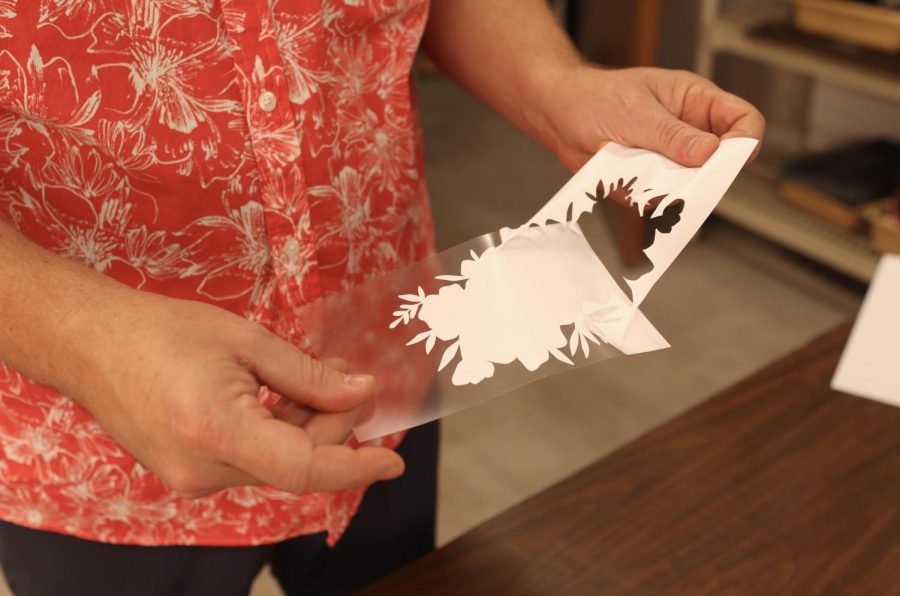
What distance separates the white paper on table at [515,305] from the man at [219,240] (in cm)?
4

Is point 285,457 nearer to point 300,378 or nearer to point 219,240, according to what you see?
point 300,378

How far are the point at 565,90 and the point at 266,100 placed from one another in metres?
0.30

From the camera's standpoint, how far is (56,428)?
73cm

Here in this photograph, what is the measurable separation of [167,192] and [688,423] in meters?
0.56

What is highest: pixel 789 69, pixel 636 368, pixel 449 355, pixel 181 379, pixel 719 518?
pixel 181 379

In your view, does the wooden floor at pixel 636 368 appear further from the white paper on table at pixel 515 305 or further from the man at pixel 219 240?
the white paper on table at pixel 515 305

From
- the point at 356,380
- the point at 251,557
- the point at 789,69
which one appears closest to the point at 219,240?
the point at 356,380

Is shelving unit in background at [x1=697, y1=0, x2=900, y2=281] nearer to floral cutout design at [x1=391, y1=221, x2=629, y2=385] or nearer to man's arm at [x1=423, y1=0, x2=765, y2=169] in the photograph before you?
man's arm at [x1=423, y1=0, x2=765, y2=169]

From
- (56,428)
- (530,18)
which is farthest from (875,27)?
(56,428)

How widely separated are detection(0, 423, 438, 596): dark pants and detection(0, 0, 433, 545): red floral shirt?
1.0 inches

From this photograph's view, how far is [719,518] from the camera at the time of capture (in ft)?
2.54

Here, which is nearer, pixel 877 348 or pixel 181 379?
pixel 181 379

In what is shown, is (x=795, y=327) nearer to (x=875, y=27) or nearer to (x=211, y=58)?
(x=875, y=27)

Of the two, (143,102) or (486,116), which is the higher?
(143,102)
